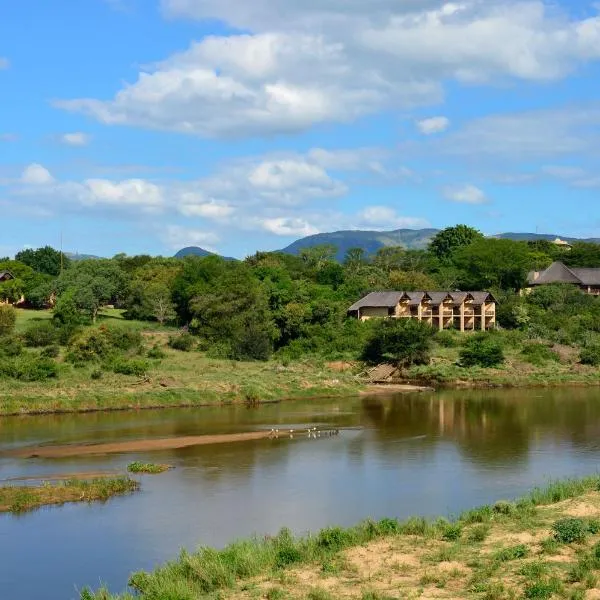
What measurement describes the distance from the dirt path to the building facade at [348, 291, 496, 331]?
33502 mm

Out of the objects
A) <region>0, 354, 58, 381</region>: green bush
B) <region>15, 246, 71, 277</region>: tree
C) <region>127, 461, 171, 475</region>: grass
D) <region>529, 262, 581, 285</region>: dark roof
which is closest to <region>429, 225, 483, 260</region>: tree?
<region>529, 262, 581, 285</region>: dark roof

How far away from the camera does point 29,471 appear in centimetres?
3127

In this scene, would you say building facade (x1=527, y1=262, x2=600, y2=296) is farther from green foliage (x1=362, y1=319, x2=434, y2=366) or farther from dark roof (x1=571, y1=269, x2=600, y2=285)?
green foliage (x1=362, y1=319, x2=434, y2=366)

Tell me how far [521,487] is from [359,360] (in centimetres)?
3402

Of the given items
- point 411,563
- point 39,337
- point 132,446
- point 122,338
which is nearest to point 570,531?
point 411,563

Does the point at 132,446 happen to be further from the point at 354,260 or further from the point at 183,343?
the point at 354,260

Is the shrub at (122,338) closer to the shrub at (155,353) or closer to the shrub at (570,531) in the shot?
the shrub at (155,353)

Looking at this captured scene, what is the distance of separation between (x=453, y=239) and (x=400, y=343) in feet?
185

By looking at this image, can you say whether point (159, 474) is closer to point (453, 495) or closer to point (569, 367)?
point (453, 495)

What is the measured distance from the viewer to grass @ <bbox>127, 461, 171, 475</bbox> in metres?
31.0

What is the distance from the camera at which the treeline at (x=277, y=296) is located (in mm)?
63594

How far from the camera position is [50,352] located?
5434cm

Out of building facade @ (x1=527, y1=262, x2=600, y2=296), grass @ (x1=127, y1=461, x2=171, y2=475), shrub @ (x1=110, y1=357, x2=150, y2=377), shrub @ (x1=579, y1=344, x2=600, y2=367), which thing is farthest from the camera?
building facade @ (x1=527, y1=262, x2=600, y2=296)

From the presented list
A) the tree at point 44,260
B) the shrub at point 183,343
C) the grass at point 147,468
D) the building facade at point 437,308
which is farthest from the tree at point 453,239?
the grass at point 147,468
